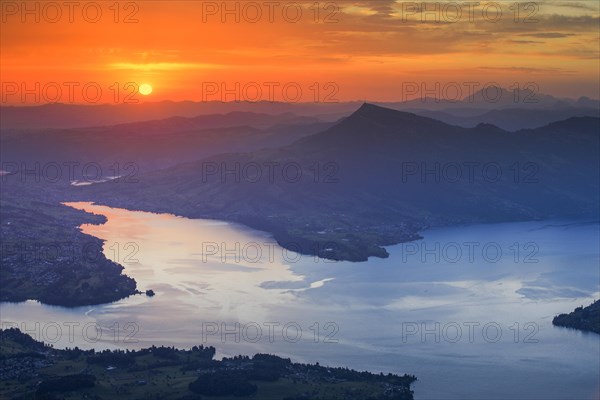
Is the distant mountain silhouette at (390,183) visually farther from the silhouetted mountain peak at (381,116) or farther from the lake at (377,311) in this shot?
the lake at (377,311)

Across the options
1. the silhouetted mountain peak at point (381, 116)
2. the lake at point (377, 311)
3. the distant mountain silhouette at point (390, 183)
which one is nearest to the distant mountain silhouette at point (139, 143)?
the distant mountain silhouette at point (390, 183)

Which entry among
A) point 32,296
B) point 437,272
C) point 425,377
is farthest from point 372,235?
point 425,377

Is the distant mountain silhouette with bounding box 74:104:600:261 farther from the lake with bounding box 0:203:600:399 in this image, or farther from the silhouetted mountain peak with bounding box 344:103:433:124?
the lake with bounding box 0:203:600:399

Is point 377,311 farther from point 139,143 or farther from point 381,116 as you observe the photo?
point 139,143

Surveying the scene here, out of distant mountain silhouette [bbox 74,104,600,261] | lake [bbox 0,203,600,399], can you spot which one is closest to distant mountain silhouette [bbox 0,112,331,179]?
distant mountain silhouette [bbox 74,104,600,261]

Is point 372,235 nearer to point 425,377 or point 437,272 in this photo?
point 437,272

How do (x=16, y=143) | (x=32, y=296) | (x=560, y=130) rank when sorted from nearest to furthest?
(x=32, y=296), (x=560, y=130), (x=16, y=143)
